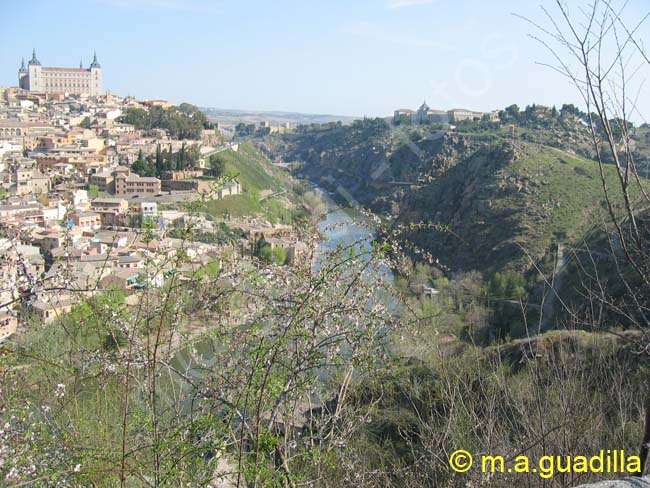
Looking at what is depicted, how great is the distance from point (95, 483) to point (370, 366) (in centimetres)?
97

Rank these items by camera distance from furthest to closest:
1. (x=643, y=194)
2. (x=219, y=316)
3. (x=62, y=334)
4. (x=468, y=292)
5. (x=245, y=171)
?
(x=245, y=171) < (x=468, y=292) < (x=62, y=334) < (x=219, y=316) < (x=643, y=194)

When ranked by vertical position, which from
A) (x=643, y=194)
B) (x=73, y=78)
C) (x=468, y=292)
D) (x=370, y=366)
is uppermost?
(x=73, y=78)

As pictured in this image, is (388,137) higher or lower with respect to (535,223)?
higher

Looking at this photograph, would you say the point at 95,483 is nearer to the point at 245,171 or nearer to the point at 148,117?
the point at 245,171

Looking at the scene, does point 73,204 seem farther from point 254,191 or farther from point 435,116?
point 435,116

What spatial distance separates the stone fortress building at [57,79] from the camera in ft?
202

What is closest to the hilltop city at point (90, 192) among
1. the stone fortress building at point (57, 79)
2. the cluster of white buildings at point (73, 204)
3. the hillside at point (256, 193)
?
the cluster of white buildings at point (73, 204)

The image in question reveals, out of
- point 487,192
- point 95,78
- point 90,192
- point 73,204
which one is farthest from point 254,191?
point 95,78

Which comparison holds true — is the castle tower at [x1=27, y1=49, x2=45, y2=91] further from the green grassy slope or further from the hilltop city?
the green grassy slope


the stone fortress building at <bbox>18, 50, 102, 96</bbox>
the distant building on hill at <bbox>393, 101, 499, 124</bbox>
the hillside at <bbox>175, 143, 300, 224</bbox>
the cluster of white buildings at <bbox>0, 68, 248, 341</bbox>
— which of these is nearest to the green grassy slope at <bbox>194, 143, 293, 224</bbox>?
the hillside at <bbox>175, 143, 300, 224</bbox>

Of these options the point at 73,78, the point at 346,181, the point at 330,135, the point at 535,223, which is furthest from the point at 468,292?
the point at 73,78

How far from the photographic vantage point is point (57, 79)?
6203cm

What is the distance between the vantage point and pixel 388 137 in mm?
51469

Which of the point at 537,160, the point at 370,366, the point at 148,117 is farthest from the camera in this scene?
the point at 148,117
